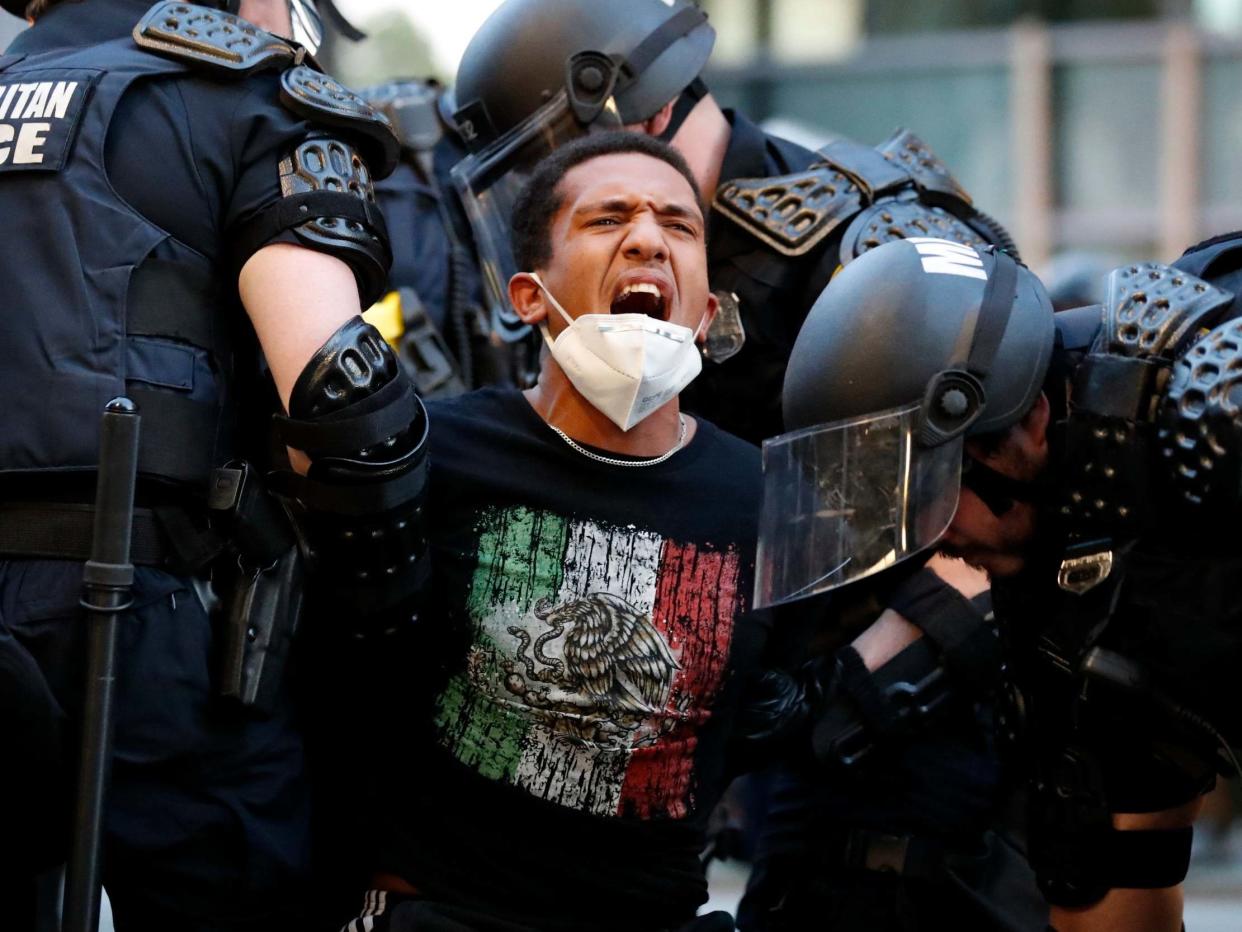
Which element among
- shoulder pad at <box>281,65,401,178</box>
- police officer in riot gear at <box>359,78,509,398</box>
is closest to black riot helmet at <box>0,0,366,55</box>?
shoulder pad at <box>281,65,401,178</box>

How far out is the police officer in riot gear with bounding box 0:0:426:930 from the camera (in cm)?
274

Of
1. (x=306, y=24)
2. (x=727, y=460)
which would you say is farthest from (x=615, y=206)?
(x=306, y=24)

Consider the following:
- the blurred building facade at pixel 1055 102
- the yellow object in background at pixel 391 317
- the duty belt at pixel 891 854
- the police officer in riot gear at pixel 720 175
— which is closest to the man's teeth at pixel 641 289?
the police officer in riot gear at pixel 720 175

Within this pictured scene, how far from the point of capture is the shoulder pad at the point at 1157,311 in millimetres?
2713

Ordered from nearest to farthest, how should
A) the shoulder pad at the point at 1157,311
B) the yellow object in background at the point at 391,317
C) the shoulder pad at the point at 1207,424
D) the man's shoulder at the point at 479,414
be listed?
the shoulder pad at the point at 1207,424, the shoulder pad at the point at 1157,311, the man's shoulder at the point at 479,414, the yellow object in background at the point at 391,317

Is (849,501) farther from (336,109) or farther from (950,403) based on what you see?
(336,109)

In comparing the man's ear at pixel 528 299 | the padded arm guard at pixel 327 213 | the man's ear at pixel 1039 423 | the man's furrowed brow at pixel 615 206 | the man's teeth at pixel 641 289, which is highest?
the padded arm guard at pixel 327 213

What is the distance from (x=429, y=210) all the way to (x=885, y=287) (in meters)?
2.15

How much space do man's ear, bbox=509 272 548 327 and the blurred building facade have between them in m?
9.40

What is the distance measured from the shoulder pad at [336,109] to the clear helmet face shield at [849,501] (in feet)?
2.49

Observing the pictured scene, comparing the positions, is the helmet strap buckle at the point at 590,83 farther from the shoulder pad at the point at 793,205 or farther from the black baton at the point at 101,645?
the black baton at the point at 101,645

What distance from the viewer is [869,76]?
12891mm

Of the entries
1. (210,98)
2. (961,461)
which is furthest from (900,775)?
(210,98)

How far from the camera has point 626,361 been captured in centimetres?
302
